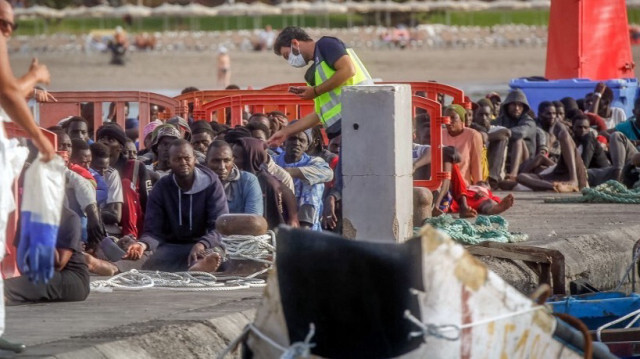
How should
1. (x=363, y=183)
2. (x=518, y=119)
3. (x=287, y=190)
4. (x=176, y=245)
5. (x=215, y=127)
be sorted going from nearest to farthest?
(x=363, y=183) < (x=176, y=245) < (x=287, y=190) < (x=215, y=127) < (x=518, y=119)

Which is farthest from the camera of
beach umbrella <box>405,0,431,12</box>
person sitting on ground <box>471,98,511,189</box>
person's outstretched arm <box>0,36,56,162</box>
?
beach umbrella <box>405,0,431,12</box>

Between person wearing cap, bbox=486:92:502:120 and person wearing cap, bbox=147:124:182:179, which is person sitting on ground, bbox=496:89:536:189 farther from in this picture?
person wearing cap, bbox=147:124:182:179

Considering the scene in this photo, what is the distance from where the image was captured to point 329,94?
450 inches

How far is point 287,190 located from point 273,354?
4798mm

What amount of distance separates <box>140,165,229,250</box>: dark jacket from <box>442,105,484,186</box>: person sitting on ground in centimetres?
478

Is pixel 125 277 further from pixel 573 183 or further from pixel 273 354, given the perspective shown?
pixel 573 183

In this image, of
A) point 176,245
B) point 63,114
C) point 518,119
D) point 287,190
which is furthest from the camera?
point 518,119

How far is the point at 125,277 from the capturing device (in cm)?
1009

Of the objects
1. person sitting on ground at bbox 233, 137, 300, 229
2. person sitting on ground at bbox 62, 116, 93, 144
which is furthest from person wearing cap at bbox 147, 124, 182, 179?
person sitting on ground at bbox 233, 137, 300, 229

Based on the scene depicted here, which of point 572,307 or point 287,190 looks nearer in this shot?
point 572,307

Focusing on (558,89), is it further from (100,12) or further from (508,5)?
(508,5)

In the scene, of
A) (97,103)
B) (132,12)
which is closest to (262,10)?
(132,12)

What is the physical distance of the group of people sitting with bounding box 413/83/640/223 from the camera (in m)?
14.0

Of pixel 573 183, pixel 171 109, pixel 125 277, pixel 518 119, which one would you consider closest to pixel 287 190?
pixel 125 277
